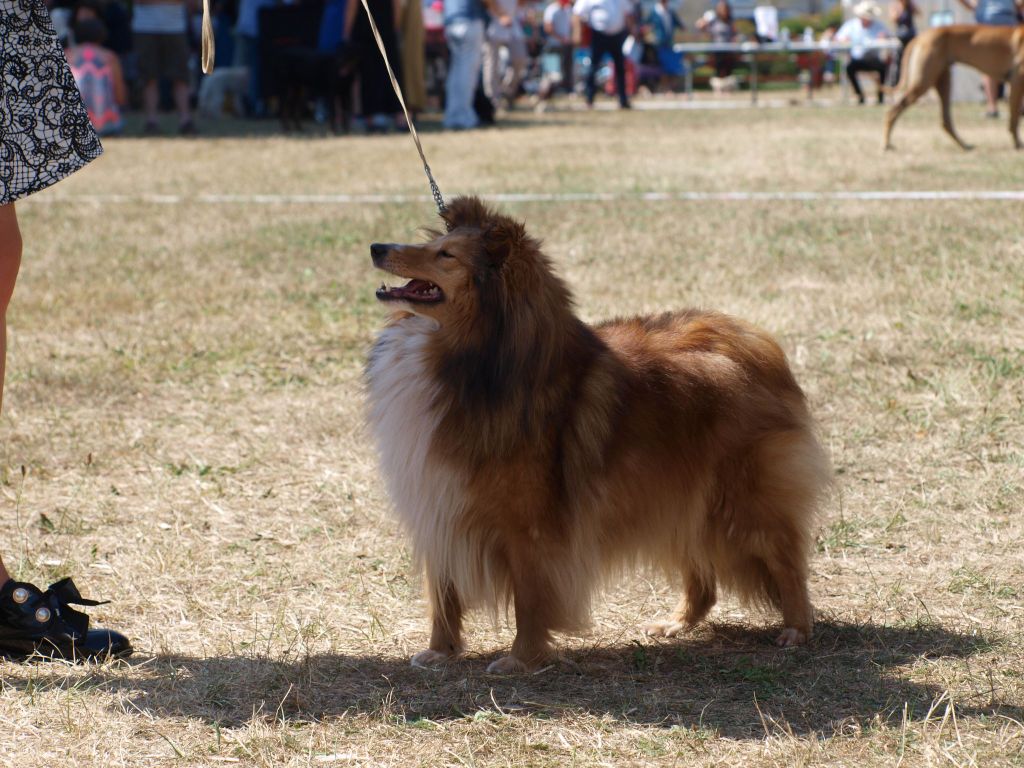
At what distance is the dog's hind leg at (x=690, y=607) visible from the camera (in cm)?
380

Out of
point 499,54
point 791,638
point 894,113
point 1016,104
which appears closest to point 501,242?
point 791,638

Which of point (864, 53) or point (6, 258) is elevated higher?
point (864, 53)

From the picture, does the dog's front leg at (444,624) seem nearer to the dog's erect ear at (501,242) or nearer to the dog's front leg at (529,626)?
the dog's front leg at (529,626)

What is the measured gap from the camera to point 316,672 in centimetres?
341

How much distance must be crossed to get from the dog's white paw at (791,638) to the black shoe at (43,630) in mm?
1880

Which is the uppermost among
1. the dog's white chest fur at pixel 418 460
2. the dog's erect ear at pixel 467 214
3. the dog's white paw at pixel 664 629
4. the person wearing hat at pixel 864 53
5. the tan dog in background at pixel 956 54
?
the person wearing hat at pixel 864 53

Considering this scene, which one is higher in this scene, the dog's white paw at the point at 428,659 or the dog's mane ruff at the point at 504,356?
the dog's mane ruff at the point at 504,356

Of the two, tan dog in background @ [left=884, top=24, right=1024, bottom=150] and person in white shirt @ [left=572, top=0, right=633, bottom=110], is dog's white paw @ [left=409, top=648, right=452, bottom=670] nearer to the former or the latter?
tan dog in background @ [left=884, top=24, right=1024, bottom=150]

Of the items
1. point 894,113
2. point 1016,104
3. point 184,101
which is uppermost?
point 184,101

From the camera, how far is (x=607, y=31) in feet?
79.6

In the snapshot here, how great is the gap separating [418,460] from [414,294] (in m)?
0.45

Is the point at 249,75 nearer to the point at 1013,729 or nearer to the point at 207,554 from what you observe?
the point at 207,554

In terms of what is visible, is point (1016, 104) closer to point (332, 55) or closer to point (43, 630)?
point (332, 55)

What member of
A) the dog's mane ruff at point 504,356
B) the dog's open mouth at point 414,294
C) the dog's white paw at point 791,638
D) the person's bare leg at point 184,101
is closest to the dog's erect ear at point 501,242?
the dog's mane ruff at point 504,356
